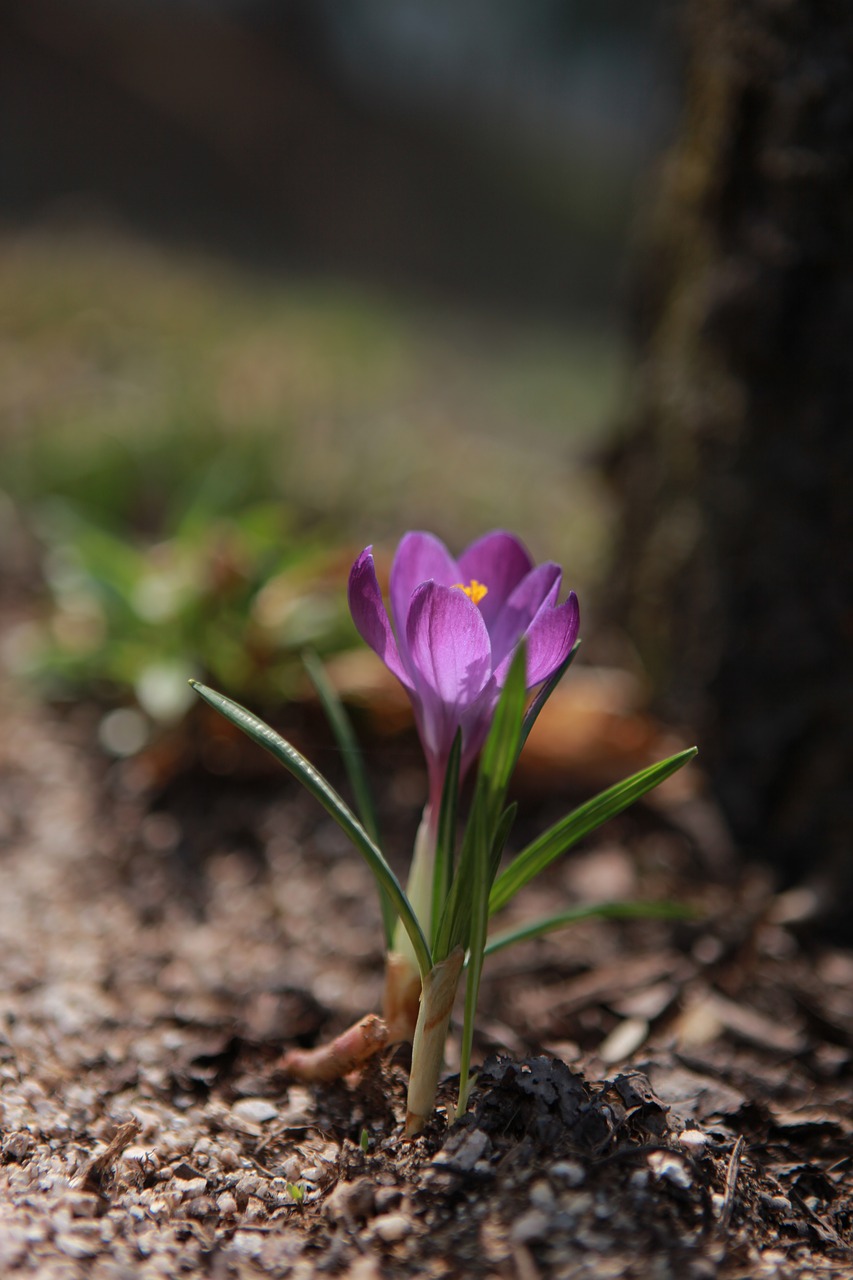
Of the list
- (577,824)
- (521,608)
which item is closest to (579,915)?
(577,824)

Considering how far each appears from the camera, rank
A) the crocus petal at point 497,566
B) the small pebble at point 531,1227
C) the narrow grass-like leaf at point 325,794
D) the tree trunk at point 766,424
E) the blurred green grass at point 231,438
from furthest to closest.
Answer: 1. the blurred green grass at point 231,438
2. the tree trunk at point 766,424
3. the crocus petal at point 497,566
4. the narrow grass-like leaf at point 325,794
5. the small pebble at point 531,1227

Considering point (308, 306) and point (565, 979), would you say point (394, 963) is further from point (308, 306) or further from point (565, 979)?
point (308, 306)

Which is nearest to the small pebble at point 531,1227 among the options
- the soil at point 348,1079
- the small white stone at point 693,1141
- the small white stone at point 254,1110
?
the soil at point 348,1079

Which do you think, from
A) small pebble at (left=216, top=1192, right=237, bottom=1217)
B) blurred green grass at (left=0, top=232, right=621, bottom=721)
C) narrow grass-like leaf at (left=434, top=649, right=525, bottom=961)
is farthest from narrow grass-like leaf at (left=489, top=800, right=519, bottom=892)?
blurred green grass at (left=0, top=232, right=621, bottom=721)

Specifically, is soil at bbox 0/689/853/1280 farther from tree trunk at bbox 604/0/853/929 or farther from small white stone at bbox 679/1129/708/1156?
tree trunk at bbox 604/0/853/929

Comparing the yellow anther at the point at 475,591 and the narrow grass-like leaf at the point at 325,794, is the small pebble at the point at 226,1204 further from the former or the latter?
the yellow anther at the point at 475,591

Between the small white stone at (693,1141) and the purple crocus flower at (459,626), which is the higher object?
the purple crocus flower at (459,626)
